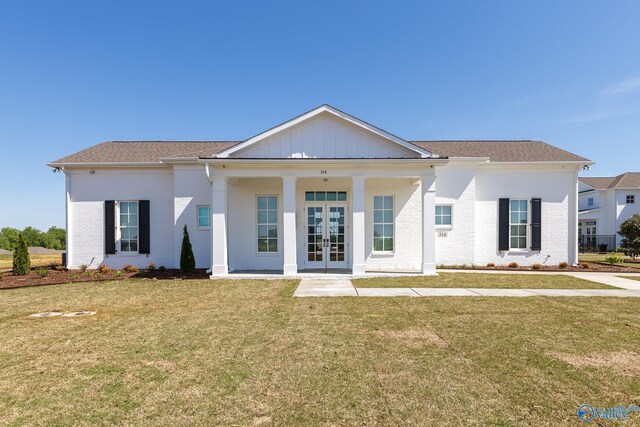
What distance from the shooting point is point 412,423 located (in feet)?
9.27

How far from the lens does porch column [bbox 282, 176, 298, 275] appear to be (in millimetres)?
10828

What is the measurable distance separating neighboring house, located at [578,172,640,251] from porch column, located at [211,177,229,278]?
31656 millimetres

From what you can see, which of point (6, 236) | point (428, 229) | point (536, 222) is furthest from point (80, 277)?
point (6, 236)

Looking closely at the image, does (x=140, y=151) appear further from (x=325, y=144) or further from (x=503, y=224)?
(x=503, y=224)

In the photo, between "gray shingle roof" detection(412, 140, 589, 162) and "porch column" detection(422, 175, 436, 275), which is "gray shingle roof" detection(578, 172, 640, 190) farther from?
"porch column" detection(422, 175, 436, 275)

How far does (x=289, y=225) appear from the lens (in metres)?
10.8

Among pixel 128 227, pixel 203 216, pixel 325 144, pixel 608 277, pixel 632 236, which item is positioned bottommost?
pixel 608 277

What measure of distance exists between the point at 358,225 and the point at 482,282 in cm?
413

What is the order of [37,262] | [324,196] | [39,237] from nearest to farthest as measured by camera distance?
[324,196], [37,262], [39,237]

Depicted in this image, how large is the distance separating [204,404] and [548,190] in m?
15.4

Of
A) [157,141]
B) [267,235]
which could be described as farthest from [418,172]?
[157,141]

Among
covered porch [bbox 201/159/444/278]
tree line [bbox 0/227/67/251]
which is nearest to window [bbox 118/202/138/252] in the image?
covered porch [bbox 201/159/444/278]

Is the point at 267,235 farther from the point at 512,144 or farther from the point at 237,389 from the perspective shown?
the point at 512,144

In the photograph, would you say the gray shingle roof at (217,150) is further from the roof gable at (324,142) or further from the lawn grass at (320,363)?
the lawn grass at (320,363)
